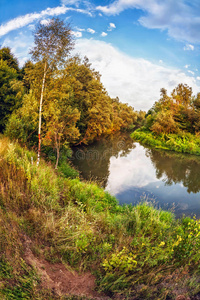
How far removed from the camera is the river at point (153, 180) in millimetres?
10570

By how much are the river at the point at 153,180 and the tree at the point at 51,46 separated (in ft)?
22.3

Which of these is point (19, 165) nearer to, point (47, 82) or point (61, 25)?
point (47, 82)

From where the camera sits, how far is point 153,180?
14.4 meters

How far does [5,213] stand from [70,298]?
246 cm

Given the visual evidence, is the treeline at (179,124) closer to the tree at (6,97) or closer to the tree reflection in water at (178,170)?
the tree reflection in water at (178,170)

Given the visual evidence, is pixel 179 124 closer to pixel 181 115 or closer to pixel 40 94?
pixel 181 115

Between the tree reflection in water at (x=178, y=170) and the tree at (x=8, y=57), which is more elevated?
the tree at (x=8, y=57)

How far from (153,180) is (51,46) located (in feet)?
38.7

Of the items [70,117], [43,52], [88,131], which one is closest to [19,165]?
[43,52]

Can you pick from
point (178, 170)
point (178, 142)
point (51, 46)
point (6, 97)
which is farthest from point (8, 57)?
point (178, 142)

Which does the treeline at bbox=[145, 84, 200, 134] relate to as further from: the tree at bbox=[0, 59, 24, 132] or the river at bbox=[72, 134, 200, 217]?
the tree at bbox=[0, 59, 24, 132]

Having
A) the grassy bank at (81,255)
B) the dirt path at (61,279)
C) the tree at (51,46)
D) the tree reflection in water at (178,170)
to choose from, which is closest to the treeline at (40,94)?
the tree at (51,46)

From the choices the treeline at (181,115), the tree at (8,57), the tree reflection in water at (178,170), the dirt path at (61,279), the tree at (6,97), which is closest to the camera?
the dirt path at (61,279)

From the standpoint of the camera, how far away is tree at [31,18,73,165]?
977cm
